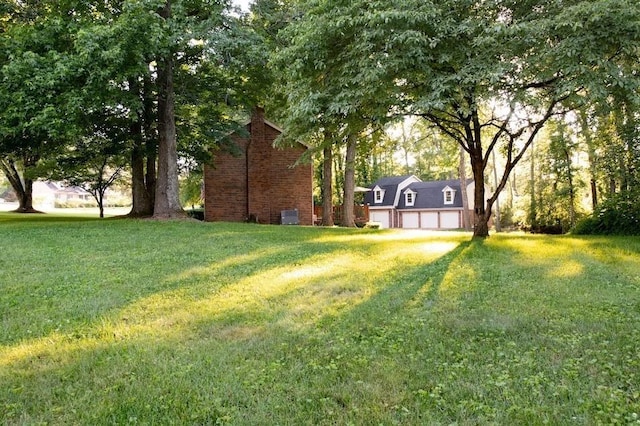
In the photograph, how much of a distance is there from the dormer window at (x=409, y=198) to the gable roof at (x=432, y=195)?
153mm

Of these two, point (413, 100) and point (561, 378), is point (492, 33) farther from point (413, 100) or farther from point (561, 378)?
point (561, 378)

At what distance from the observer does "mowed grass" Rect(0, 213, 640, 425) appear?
2646 millimetres

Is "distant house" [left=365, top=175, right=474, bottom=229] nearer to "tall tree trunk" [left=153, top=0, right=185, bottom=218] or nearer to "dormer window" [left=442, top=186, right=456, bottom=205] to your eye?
"dormer window" [left=442, top=186, right=456, bottom=205]

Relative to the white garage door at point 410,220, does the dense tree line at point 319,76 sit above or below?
above

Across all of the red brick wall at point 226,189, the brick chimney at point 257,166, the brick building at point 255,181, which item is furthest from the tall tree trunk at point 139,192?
the brick chimney at point 257,166

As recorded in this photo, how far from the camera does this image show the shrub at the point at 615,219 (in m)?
12.2

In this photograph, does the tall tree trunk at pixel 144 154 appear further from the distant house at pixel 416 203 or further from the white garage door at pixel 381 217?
the white garage door at pixel 381 217

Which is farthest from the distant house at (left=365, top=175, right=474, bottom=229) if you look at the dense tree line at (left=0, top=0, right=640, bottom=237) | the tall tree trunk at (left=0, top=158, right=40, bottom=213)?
the tall tree trunk at (left=0, top=158, right=40, bottom=213)

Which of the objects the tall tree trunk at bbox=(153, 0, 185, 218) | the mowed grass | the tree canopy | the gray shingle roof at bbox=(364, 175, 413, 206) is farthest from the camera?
the gray shingle roof at bbox=(364, 175, 413, 206)

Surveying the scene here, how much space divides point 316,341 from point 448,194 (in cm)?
3289

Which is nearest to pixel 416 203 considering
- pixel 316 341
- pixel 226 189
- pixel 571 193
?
pixel 571 193

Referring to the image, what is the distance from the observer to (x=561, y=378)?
3.01 metres

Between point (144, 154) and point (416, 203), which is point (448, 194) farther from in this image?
point (144, 154)

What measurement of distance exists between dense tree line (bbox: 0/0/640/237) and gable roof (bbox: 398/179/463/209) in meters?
14.8
